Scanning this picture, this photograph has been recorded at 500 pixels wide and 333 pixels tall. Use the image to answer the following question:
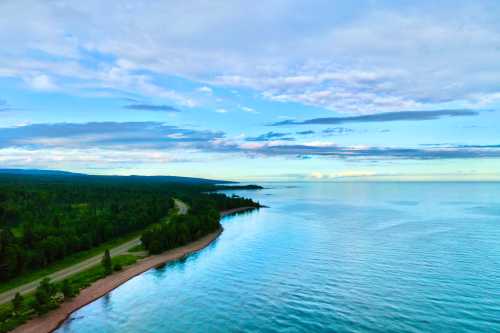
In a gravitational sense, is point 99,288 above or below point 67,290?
below

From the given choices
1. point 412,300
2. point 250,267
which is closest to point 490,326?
point 412,300

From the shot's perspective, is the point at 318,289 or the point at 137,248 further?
the point at 137,248

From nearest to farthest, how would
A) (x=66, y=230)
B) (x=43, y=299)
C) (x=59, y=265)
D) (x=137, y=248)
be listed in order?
(x=43, y=299) < (x=59, y=265) < (x=66, y=230) < (x=137, y=248)

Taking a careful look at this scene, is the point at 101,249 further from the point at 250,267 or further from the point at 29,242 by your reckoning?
the point at 250,267

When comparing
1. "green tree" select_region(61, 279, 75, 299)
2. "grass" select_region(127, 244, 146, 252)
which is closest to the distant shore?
"green tree" select_region(61, 279, 75, 299)

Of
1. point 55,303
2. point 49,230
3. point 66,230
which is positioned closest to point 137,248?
point 66,230

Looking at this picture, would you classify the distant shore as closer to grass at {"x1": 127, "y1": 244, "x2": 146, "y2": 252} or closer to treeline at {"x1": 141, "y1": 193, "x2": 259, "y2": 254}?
treeline at {"x1": 141, "y1": 193, "x2": 259, "y2": 254}

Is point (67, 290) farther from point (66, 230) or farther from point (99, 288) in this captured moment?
point (66, 230)
